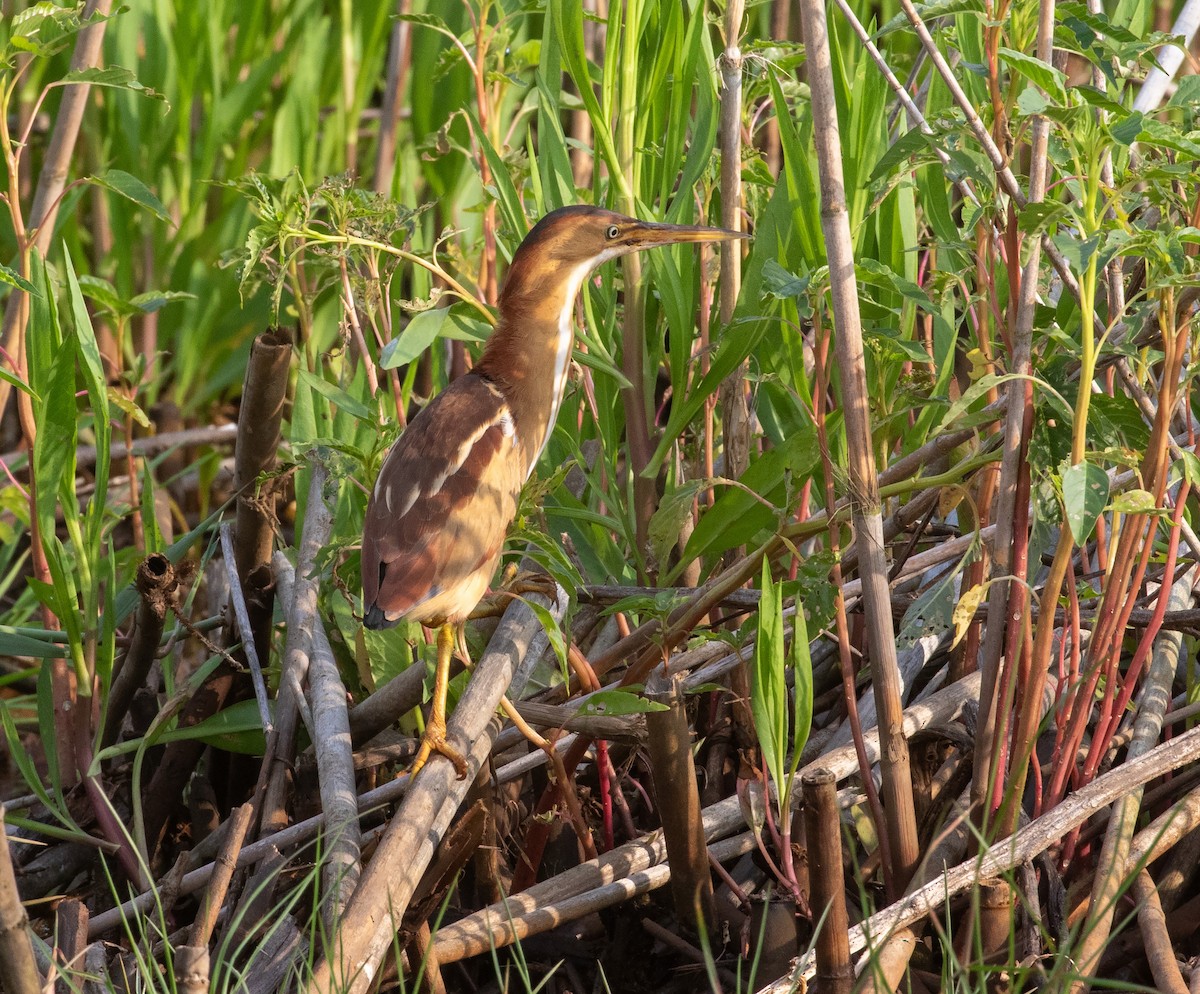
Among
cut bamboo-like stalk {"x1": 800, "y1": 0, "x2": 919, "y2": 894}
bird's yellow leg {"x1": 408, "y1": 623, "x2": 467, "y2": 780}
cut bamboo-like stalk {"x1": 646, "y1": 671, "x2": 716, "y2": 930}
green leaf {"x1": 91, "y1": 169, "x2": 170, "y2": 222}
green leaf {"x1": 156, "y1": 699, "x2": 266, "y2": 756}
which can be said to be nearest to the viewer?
cut bamboo-like stalk {"x1": 800, "y1": 0, "x2": 919, "y2": 894}

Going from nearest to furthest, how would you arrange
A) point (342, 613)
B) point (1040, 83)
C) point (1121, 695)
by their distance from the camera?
point (1040, 83), point (1121, 695), point (342, 613)

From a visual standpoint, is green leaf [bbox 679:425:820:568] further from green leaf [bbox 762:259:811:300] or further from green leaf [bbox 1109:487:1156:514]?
green leaf [bbox 1109:487:1156:514]

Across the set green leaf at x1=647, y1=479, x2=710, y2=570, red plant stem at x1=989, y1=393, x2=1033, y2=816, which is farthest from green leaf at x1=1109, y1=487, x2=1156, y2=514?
green leaf at x1=647, y1=479, x2=710, y2=570

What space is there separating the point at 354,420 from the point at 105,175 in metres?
0.61

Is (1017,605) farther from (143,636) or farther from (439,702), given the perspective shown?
(143,636)

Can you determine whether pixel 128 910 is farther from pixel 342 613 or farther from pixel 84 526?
pixel 84 526

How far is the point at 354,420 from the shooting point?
254 centimetres

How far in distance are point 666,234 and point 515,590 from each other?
0.58 m

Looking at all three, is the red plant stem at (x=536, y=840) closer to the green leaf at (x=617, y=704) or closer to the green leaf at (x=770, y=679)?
the green leaf at (x=617, y=704)

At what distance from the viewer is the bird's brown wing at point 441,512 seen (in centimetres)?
194

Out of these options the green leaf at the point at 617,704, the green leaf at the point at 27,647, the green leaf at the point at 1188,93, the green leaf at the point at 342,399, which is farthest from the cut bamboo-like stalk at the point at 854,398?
the green leaf at the point at 27,647

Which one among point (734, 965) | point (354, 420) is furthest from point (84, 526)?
point (734, 965)

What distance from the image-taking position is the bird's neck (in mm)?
2205

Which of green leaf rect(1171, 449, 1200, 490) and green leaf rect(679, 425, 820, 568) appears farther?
green leaf rect(679, 425, 820, 568)
